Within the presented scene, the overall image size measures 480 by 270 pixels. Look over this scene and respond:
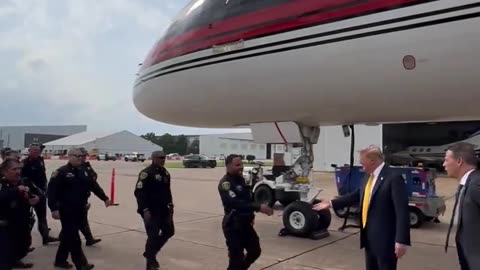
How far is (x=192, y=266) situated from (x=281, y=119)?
8.06ft

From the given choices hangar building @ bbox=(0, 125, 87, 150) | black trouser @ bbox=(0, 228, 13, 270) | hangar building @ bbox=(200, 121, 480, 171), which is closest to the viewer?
black trouser @ bbox=(0, 228, 13, 270)

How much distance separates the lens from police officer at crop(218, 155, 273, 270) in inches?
169

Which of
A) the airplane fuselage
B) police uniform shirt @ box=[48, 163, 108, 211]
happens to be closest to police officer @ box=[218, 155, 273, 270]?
the airplane fuselage

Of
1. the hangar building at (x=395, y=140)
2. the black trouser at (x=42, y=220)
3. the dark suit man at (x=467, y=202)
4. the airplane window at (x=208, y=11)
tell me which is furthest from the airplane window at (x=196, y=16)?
the hangar building at (x=395, y=140)

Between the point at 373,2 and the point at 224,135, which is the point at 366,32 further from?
the point at 224,135

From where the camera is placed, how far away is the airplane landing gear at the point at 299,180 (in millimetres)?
6895

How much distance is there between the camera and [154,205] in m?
5.25

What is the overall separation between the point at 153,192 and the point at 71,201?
923 millimetres

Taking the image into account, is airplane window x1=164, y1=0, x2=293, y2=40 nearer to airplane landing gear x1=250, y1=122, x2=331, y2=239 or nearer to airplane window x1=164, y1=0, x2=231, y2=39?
airplane window x1=164, y1=0, x2=231, y2=39

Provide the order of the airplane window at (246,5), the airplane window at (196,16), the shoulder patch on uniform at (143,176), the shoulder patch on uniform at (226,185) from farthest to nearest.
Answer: the airplane window at (196,16)
the airplane window at (246,5)
the shoulder patch on uniform at (143,176)
the shoulder patch on uniform at (226,185)

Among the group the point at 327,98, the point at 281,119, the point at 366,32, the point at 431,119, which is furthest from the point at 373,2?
the point at 281,119

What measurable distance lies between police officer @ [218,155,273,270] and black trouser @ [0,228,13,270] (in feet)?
6.21

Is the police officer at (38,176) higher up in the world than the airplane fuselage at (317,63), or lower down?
lower down

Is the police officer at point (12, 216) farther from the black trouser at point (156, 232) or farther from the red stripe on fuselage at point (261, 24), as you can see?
the red stripe on fuselage at point (261, 24)
